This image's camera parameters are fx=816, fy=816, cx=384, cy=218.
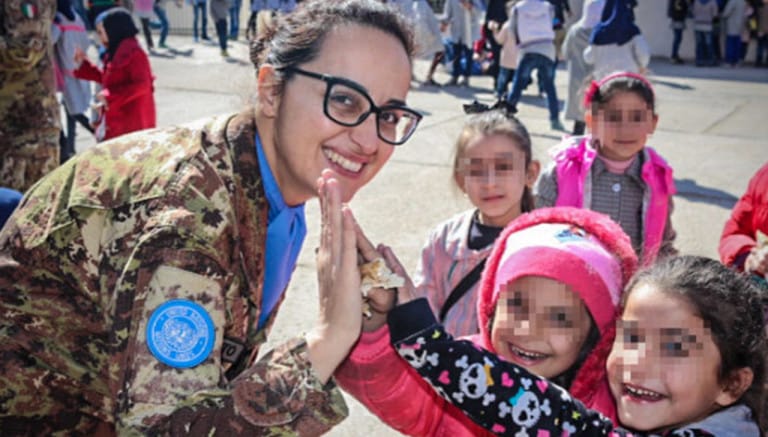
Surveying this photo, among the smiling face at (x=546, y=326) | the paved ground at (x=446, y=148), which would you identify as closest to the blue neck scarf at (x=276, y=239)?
the paved ground at (x=446, y=148)

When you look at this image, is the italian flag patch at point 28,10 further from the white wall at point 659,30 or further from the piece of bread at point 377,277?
the white wall at point 659,30

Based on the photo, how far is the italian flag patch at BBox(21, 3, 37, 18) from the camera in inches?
187

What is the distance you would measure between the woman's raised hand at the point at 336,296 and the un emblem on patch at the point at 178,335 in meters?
0.21

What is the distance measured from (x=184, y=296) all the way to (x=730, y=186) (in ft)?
21.7

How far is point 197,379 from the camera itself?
4.87 feet

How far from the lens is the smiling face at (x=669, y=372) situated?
5.32ft

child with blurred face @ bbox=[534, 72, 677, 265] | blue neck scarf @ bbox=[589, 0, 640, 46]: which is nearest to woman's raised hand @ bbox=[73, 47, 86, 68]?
child with blurred face @ bbox=[534, 72, 677, 265]

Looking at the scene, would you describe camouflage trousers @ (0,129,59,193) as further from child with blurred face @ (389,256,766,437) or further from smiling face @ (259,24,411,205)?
child with blurred face @ (389,256,766,437)

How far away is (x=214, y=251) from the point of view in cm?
156

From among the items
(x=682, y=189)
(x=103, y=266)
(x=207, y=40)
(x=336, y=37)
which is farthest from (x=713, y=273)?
(x=207, y=40)

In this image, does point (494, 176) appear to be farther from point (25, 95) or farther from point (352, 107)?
point (25, 95)

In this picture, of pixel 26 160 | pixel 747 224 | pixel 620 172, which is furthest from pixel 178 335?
pixel 26 160

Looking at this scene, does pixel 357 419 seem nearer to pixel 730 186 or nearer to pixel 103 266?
pixel 103 266

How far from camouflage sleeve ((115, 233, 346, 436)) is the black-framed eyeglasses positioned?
47cm
